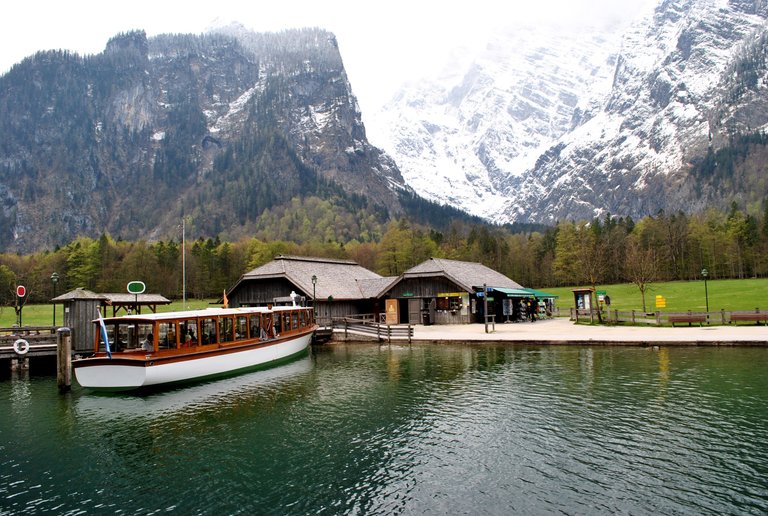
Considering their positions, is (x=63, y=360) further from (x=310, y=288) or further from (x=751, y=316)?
(x=751, y=316)

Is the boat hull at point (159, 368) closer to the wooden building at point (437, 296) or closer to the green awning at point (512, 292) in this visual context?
the wooden building at point (437, 296)

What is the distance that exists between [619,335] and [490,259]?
7728cm

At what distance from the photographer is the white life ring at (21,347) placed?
30031 millimetres

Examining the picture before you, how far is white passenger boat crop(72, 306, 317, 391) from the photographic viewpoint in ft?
80.8

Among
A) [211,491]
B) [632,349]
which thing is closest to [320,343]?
[632,349]

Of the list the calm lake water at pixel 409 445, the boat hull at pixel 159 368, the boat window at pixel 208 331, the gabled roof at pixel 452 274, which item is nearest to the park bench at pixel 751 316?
the calm lake water at pixel 409 445

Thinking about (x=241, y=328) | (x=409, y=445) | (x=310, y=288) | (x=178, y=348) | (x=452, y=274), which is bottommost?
(x=409, y=445)

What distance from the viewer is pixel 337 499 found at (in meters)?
12.4

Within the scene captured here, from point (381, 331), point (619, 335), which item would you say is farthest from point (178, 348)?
point (619, 335)

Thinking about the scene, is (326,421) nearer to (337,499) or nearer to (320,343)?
(337,499)

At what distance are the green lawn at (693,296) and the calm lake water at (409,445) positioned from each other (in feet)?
133

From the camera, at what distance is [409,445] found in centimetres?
1608

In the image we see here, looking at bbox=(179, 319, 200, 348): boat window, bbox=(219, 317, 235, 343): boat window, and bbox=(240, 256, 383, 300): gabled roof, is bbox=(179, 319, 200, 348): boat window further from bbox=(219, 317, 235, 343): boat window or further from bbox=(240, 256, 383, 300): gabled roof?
bbox=(240, 256, 383, 300): gabled roof

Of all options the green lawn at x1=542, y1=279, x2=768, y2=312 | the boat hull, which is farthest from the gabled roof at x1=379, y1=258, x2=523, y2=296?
the boat hull
